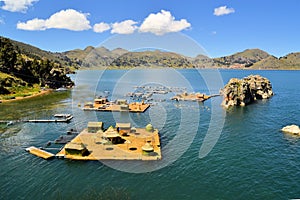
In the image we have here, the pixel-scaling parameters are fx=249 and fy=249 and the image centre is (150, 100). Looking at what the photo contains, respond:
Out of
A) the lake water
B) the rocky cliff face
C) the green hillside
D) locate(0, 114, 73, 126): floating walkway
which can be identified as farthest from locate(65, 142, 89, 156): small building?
the green hillside

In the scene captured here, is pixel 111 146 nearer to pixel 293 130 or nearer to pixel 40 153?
pixel 40 153

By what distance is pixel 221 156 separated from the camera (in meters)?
49.1

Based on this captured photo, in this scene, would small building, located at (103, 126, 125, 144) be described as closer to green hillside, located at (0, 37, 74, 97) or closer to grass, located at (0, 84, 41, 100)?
grass, located at (0, 84, 41, 100)

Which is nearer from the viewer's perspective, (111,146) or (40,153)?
(40,153)

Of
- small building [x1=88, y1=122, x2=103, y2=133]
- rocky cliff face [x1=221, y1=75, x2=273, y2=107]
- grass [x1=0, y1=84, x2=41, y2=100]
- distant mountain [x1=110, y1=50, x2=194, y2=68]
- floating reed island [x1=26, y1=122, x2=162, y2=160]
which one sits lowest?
floating reed island [x1=26, y1=122, x2=162, y2=160]

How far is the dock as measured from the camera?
47688 millimetres

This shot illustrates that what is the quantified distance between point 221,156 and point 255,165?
6424mm

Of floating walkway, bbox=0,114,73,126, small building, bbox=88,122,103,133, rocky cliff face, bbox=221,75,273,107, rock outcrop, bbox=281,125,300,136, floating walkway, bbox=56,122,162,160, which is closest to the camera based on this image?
floating walkway, bbox=56,122,162,160

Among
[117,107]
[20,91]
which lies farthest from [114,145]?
[20,91]

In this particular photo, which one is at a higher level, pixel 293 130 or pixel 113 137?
pixel 113 137

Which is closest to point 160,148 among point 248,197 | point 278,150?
point 248,197

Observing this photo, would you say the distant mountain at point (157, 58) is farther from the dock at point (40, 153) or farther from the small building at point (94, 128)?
the dock at point (40, 153)

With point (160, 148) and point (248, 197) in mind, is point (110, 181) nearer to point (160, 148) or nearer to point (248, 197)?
point (160, 148)

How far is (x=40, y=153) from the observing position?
4919cm
